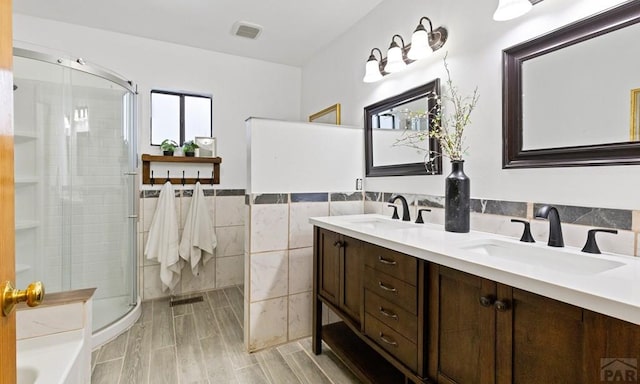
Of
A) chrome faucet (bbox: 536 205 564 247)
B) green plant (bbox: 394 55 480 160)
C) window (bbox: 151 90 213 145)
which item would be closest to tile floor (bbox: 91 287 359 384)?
chrome faucet (bbox: 536 205 564 247)

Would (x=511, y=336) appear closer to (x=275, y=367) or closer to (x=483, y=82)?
(x=483, y=82)

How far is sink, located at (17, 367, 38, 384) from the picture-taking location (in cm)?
115

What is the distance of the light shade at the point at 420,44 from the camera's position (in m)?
1.76

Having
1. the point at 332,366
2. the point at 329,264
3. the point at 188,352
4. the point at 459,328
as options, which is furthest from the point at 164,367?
the point at 459,328

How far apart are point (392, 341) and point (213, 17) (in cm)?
271

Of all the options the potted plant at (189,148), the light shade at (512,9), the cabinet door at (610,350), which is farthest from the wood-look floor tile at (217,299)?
the light shade at (512,9)

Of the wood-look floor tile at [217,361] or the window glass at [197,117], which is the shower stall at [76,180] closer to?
the window glass at [197,117]

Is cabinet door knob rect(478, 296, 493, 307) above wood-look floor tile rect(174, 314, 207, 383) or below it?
above

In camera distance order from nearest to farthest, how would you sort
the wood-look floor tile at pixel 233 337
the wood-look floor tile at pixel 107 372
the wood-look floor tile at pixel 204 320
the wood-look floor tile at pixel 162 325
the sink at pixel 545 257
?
1. the sink at pixel 545 257
2. the wood-look floor tile at pixel 107 372
3. the wood-look floor tile at pixel 233 337
4. the wood-look floor tile at pixel 162 325
5. the wood-look floor tile at pixel 204 320

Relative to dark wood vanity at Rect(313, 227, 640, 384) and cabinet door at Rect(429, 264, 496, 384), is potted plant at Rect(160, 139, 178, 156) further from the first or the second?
cabinet door at Rect(429, 264, 496, 384)

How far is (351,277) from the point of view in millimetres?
1688

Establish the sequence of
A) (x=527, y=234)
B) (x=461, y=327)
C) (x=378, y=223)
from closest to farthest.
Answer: (x=461, y=327) → (x=527, y=234) → (x=378, y=223)

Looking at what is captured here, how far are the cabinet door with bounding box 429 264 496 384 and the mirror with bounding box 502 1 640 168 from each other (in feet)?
2.26

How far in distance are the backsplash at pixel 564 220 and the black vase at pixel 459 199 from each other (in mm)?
112
